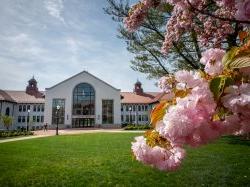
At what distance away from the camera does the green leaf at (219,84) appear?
1.34 meters

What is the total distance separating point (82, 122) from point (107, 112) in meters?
5.58

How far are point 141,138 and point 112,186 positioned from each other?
578 cm

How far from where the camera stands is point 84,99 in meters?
59.1

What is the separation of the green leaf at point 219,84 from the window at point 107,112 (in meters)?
57.4

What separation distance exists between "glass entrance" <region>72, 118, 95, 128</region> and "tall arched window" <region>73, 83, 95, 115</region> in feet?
4.15

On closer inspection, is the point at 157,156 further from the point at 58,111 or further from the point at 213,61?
the point at 58,111

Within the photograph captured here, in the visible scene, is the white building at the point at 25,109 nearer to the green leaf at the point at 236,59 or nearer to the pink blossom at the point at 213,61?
the pink blossom at the point at 213,61

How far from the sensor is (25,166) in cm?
1053

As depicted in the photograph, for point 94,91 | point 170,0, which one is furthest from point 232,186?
point 94,91

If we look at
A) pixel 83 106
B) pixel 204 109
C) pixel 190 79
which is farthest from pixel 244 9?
pixel 83 106

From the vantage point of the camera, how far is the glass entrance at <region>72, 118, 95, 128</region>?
5803 cm

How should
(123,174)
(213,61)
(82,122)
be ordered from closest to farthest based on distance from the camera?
1. (213,61)
2. (123,174)
3. (82,122)

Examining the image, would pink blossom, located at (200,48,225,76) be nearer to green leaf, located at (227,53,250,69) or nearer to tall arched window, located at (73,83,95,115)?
green leaf, located at (227,53,250,69)

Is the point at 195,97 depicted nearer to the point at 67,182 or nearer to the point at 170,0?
the point at 170,0
